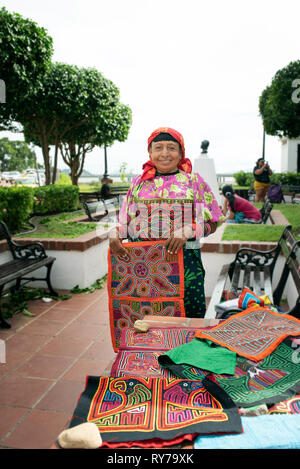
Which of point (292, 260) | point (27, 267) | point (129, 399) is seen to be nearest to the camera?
point (129, 399)

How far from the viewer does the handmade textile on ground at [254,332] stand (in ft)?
5.02

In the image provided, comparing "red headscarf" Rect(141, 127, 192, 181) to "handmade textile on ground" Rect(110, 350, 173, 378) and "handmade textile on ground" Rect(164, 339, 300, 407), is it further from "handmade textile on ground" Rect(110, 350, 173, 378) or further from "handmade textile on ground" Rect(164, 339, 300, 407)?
"handmade textile on ground" Rect(164, 339, 300, 407)

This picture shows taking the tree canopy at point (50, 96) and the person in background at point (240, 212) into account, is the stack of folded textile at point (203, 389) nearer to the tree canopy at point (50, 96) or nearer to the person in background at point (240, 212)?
the person in background at point (240, 212)

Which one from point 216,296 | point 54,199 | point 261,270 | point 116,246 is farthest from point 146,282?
point 54,199

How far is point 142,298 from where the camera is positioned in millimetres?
2297

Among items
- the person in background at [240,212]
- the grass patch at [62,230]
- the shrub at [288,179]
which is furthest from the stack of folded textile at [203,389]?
the shrub at [288,179]

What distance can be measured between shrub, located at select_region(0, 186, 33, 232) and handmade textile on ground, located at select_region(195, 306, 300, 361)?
4981 mm

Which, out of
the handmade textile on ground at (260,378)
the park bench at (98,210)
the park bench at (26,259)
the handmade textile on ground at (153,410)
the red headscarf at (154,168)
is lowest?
the park bench at (26,259)

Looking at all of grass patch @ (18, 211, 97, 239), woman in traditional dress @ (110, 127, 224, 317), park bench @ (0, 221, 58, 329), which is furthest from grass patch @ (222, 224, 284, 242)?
woman in traditional dress @ (110, 127, 224, 317)

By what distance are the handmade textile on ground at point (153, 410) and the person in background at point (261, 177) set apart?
10096mm

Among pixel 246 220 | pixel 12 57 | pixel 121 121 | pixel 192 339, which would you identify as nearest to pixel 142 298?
pixel 192 339
